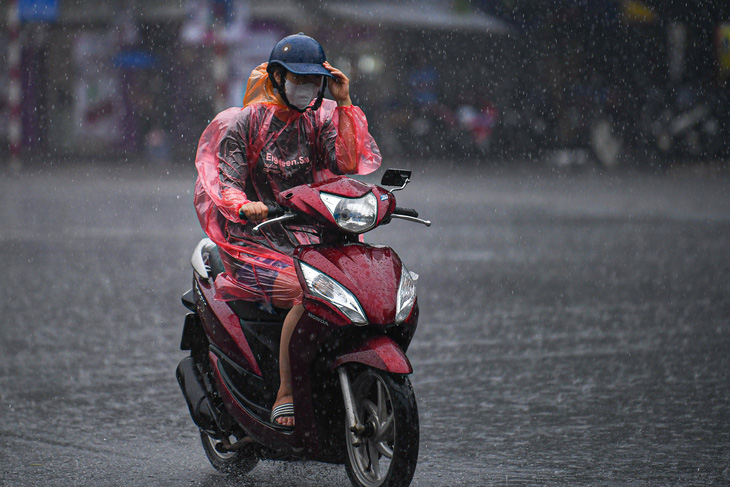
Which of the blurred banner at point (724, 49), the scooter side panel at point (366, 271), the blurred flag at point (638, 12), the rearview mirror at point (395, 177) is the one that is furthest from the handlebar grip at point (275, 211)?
the blurred flag at point (638, 12)

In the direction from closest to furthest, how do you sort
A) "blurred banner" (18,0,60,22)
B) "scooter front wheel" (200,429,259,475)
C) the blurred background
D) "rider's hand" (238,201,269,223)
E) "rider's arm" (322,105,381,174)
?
"rider's hand" (238,201,269,223) → "rider's arm" (322,105,381,174) → "scooter front wheel" (200,429,259,475) → "blurred banner" (18,0,60,22) → the blurred background

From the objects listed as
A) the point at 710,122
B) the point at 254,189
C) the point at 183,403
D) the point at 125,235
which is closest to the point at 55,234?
the point at 125,235

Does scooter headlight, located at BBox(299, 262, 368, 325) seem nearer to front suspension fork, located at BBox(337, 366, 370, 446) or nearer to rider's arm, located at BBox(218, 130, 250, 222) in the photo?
front suspension fork, located at BBox(337, 366, 370, 446)

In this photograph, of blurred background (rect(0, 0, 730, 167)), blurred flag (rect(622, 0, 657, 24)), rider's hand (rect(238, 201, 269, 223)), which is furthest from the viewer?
blurred flag (rect(622, 0, 657, 24))

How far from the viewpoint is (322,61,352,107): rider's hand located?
484 cm

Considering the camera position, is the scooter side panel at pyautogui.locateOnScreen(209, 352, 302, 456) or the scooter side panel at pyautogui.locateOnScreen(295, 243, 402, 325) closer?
the scooter side panel at pyautogui.locateOnScreen(295, 243, 402, 325)

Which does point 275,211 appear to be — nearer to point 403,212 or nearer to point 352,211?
point 352,211

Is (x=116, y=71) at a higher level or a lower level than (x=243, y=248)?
lower

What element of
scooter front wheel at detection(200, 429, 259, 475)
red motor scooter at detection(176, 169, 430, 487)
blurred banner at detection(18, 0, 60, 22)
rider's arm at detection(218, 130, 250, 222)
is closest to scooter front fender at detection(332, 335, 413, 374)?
red motor scooter at detection(176, 169, 430, 487)

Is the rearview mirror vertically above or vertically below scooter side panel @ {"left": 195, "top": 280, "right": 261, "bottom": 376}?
above

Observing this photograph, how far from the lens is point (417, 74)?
3434cm

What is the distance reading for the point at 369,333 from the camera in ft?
14.3

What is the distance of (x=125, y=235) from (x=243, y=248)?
29.7ft

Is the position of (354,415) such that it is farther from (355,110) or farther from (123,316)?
(123,316)
